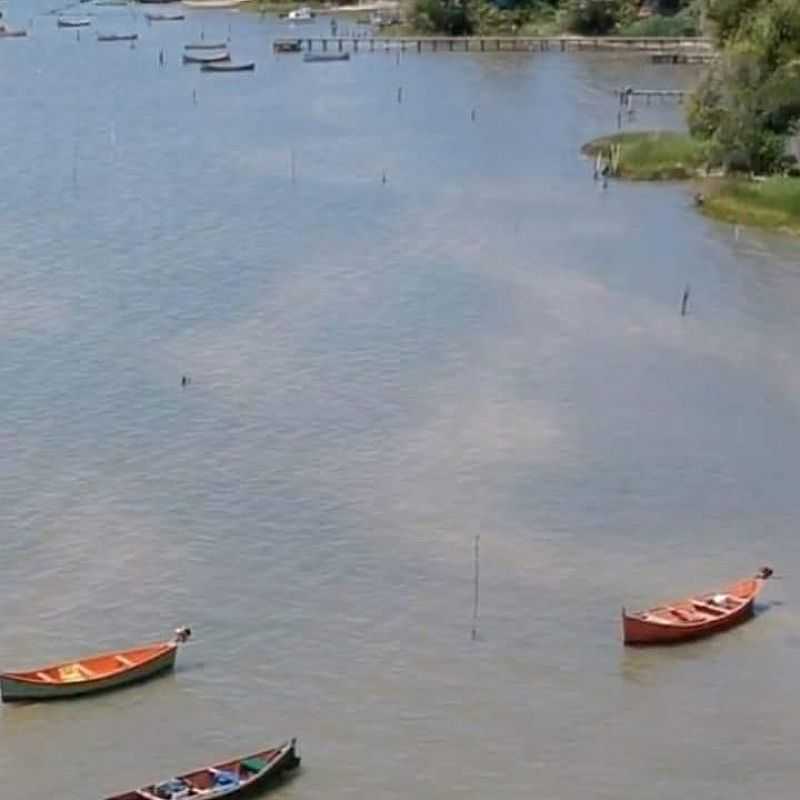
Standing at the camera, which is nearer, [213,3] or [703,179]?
[703,179]

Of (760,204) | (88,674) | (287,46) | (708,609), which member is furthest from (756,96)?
(287,46)

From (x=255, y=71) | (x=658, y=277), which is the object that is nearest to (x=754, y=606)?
(x=658, y=277)

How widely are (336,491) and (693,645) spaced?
7.50m

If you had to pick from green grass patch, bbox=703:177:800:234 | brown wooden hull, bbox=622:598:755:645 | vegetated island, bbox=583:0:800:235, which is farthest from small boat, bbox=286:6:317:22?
brown wooden hull, bbox=622:598:755:645

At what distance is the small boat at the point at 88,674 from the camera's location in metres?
24.2

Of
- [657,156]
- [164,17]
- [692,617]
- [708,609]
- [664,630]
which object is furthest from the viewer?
[164,17]

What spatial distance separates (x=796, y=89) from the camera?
5316 cm

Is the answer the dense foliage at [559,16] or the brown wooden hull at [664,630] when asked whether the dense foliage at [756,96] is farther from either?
the dense foliage at [559,16]

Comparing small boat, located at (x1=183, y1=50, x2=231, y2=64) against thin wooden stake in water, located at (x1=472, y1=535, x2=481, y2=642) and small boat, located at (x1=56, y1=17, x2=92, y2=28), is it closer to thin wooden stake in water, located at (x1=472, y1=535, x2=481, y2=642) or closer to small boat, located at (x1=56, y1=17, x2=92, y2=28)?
small boat, located at (x1=56, y1=17, x2=92, y2=28)

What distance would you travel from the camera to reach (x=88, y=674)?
971 inches

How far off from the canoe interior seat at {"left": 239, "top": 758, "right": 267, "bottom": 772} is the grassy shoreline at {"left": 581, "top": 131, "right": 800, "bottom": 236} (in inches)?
1184

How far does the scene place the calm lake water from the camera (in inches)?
946

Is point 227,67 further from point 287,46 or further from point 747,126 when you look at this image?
point 747,126

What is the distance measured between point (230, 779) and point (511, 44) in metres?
70.2
